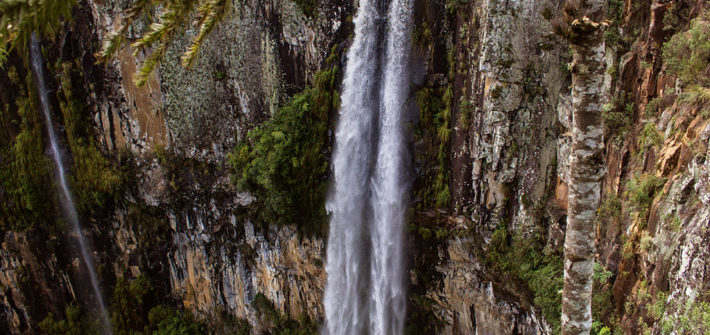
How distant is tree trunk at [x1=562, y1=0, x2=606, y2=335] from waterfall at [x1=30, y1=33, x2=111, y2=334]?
11716mm

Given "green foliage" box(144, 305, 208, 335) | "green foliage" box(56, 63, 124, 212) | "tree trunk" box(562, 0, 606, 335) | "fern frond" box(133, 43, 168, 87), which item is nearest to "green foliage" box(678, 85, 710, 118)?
"tree trunk" box(562, 0, 606, 335)

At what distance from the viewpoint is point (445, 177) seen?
9.72m

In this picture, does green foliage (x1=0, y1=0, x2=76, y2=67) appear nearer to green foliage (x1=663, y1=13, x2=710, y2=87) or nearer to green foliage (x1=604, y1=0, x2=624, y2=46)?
green foliage (x1=663, y1=13, x2=710, y2=87)

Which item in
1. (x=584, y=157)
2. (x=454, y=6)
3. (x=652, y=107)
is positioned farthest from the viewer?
(x=454, y=6)

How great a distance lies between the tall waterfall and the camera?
9.67 m

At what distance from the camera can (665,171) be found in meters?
5.43

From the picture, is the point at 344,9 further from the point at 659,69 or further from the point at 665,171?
the point at 665,171

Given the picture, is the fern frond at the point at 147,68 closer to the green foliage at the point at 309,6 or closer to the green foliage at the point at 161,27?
the green foliage at the point at 161,27

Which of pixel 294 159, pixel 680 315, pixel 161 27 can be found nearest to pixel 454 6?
pixel 294 159

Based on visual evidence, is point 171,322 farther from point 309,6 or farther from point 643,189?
point 643,189

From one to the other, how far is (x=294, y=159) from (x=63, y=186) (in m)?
6.95

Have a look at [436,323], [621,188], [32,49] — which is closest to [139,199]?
[32,49]

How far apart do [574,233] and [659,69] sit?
3815 millimetres

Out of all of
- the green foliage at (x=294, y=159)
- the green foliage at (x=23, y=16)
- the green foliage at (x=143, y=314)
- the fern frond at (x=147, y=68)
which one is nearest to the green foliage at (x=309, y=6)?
Result: the green foliage at (x=294, y=159)
